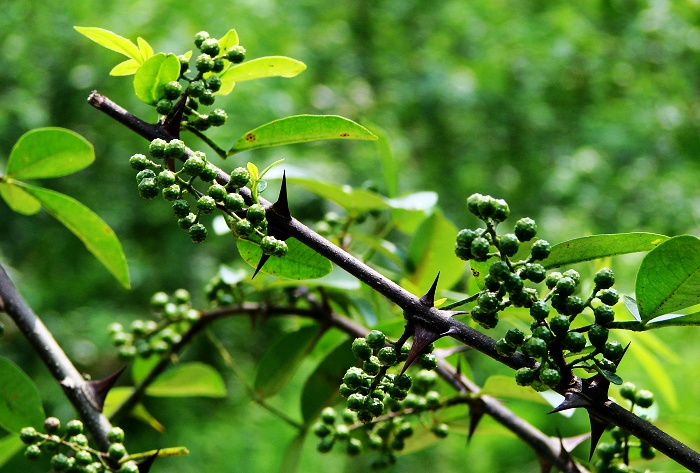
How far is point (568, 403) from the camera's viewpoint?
0.75 metres

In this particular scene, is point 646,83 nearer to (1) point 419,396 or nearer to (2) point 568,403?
(1) point 419,396

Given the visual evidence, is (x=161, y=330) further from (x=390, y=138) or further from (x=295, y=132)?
(x=390, y=138)

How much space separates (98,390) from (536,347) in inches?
30.4

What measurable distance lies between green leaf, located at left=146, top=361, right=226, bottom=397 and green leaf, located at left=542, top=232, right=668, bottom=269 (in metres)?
1.02

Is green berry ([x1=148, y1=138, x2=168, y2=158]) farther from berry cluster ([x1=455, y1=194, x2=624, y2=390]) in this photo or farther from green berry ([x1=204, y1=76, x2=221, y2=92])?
berry cluster ([x1=455, y1=194, x2=624, y2=390])

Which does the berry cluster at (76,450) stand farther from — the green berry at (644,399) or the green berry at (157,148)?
the green berry at (644,399)

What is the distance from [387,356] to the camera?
0.79 m

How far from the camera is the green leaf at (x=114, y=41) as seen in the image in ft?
3.46

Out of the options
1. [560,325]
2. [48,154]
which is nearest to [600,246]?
[560,325]

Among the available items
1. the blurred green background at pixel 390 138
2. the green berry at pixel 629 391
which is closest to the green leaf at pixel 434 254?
the green berry at pixel 629 391

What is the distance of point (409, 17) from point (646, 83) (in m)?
2.66

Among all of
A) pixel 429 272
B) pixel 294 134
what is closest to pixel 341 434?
pixel 429 272

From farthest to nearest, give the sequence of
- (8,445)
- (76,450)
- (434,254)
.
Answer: (434,254), (8,445), (76,450)

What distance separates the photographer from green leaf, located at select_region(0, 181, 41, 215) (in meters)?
1.34
